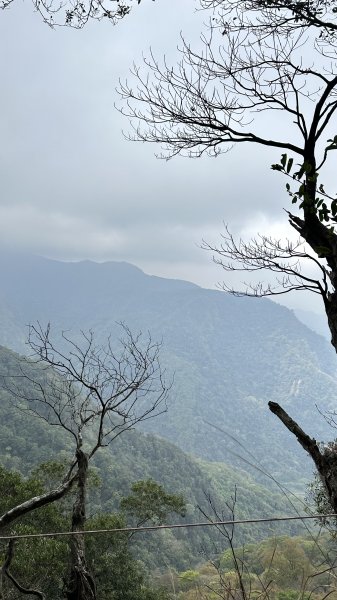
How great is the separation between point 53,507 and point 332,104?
11817mm

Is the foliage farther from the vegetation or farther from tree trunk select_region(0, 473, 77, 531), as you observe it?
the vegetation

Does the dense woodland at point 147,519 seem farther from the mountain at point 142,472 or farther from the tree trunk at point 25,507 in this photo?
the tree trunk at point 25,507

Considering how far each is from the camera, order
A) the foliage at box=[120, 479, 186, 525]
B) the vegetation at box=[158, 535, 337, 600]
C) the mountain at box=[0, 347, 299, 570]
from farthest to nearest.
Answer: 1. the mountain at box=[0, 347, 299, 570]
2. the foliage at box=[120, 479, 186, 525]
3. the vegetation at box=[158, 535, 337, 600]

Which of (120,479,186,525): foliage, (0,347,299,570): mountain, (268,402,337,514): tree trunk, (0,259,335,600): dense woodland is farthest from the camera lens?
(0,347,299,570): mountain

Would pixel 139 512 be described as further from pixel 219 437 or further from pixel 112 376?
pixel 219 437

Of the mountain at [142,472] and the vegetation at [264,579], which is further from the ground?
the vegetation at [264,579]

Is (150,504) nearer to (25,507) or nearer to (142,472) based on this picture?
(25,507)

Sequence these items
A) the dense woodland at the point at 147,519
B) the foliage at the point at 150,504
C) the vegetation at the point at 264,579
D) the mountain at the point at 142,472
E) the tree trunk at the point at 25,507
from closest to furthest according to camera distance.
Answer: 1. the vegetation at the point at 264,579
2. the dense woodland at the point at 147,519
3. the tree trunk at the point at 25,507
4. the foliage at the point at 150,504
5. the mountain at the point at 142,472

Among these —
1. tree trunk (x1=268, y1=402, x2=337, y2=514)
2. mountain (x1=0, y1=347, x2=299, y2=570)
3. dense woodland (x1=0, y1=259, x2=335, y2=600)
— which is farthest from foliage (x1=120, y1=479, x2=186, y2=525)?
tree trunk (x1=268, y1=402, x2=337, y2=514)

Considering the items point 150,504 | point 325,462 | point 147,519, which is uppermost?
point 325,462

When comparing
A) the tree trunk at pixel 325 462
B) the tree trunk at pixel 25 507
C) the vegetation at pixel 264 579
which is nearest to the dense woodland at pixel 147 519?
the vegetation at pixel 264 579

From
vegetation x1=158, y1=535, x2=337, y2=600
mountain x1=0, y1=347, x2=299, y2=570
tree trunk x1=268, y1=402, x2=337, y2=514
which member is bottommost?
mountain x1=0, y1=347, x2=299, y2=570

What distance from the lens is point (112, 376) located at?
626cm

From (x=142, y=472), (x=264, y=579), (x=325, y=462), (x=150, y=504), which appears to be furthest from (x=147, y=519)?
(x=142, y=472)
